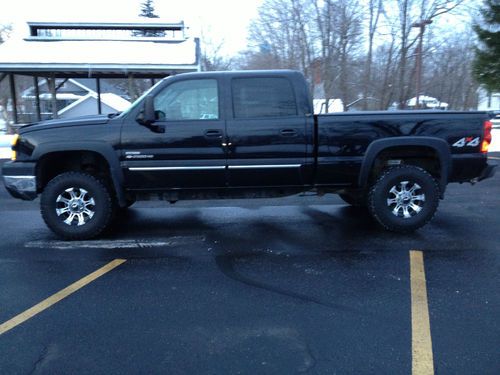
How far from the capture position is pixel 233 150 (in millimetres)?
5590

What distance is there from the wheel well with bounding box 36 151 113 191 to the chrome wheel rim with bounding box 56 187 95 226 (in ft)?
1.12

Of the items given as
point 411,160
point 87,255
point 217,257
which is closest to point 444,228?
point 411,160

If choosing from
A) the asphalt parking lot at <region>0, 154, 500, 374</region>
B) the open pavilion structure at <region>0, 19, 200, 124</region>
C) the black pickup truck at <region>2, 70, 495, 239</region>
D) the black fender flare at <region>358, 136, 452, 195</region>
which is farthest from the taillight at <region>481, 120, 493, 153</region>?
the open pavilion structure at <region>0, 19, 200, 124</region>

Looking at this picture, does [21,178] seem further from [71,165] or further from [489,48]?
[489,48]

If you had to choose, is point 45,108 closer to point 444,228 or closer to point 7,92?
point 7,92

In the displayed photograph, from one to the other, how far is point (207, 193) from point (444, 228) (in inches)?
126

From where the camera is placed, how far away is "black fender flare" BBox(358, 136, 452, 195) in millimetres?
5652

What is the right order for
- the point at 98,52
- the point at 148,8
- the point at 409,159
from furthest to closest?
the point at 148,8 < the point at 98,52 < the point at 409,159

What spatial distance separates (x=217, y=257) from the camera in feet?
16.7

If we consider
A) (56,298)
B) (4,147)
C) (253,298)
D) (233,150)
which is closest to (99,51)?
(4,147)

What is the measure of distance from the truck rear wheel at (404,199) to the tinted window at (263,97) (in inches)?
58.9

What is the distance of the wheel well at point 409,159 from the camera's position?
19.1 ft

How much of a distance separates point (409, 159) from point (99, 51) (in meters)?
17.6

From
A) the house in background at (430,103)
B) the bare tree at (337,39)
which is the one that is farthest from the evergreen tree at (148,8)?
the bare tree at (337,39)
